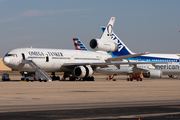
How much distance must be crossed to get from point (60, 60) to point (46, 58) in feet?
9.47

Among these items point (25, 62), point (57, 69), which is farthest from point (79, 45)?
point (25, 62)

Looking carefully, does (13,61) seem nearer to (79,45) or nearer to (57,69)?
(57,69)

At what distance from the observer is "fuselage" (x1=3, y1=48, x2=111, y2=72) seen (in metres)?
44.8

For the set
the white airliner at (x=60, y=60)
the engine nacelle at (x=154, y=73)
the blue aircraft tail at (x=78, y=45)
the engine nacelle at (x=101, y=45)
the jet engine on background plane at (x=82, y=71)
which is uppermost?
the blue aircraft tail at (x=78, y=45)

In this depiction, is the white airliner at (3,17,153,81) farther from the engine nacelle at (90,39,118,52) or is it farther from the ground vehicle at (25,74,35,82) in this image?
the ground vehicle at (25,74,35,82)

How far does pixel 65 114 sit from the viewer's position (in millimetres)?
12664

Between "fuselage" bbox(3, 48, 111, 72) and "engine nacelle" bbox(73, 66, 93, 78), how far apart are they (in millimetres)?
2858

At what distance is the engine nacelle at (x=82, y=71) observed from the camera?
159ft

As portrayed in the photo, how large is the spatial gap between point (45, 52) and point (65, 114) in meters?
36.1

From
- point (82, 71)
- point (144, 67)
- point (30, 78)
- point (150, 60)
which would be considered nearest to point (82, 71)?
point (82, 71)

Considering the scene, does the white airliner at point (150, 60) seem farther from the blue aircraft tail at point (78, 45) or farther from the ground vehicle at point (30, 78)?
the ground vehicle at point (30, 78)

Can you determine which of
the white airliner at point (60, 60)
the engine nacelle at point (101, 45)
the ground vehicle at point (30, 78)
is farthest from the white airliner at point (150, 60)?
the ground vehicle at point (30, 78)

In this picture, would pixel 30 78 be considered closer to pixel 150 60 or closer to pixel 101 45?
pixel 101 45

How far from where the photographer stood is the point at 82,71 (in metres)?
48.2
